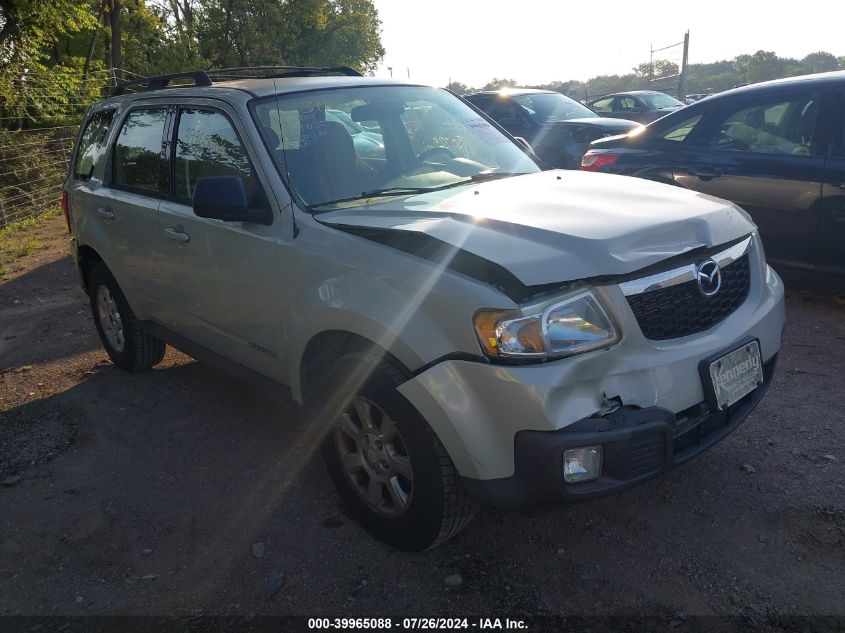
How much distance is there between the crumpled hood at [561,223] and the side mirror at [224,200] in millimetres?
371

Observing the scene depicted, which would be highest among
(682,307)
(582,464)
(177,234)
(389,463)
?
(177,234)

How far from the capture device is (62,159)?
1507cm

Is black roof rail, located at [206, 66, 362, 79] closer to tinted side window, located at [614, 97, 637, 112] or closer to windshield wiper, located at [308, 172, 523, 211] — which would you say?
windshield wiper, located at [308, 172, 523, 211]

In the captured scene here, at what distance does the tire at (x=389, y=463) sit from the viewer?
2.67 metres

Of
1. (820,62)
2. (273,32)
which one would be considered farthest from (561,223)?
(820,62)

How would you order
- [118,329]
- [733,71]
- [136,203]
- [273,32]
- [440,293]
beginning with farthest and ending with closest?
[733,71], [273,32], [118,329], [136,203], [440,293]

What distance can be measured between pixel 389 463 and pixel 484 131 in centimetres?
217

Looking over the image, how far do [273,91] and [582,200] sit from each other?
165 cm

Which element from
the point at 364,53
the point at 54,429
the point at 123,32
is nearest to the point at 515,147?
the point at 54,429

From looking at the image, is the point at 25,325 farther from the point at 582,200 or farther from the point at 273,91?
the point at 582,200

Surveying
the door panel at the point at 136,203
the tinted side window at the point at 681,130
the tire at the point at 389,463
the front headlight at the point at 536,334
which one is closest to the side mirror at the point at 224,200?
the tire at the point at 389,463

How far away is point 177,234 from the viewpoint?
3973 millimetres

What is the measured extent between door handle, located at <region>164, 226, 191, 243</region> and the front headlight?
2.09m

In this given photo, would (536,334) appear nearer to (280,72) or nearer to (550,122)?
(280,72)
